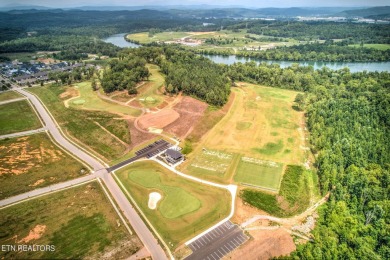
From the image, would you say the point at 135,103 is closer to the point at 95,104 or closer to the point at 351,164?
the point at 95,104

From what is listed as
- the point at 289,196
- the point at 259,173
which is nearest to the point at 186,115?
the point at 259,173

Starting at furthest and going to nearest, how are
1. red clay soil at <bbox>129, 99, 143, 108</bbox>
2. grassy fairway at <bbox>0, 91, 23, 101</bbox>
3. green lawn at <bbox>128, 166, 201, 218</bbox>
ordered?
grassy fairway at <bbox>0, 91, 23, 101</bbox> → red clay soil at <bbox>129, 99, 143, 108</bbox> → green lawn at <bbox>128, 166, 201, 218</bbox>

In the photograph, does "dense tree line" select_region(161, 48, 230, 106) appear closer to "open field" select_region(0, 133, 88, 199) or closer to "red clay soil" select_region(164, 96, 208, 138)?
"red clay soil" select_region(164, 96, 208, 138)

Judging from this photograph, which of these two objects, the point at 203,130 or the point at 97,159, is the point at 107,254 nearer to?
the point at 97,159

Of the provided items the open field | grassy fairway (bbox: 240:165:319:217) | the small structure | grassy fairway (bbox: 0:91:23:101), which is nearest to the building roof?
the small structure

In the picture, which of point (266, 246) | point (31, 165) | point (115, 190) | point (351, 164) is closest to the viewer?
point (266, 246)

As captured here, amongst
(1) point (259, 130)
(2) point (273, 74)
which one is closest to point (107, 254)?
(1) point (259, 130)
